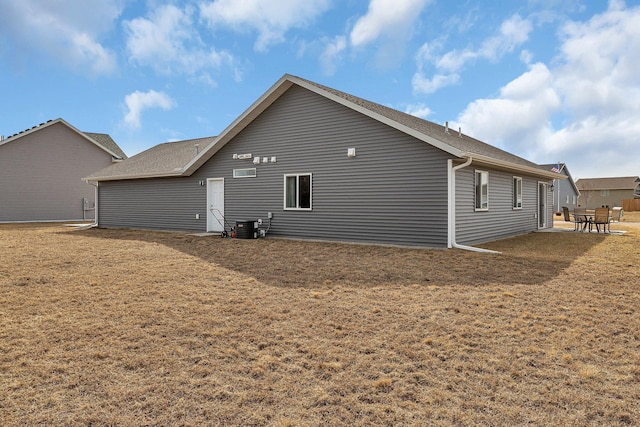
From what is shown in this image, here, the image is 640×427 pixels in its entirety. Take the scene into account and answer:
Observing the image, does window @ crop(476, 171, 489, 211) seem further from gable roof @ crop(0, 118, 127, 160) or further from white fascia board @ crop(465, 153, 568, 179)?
gable roof @ crop(0, 118, 127, 160)

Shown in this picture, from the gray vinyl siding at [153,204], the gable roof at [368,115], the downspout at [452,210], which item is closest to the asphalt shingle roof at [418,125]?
the gable roof at [368,115]

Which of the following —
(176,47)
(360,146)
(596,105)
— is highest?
(176,47)

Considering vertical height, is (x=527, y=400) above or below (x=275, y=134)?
below

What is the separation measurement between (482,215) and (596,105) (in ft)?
34.7

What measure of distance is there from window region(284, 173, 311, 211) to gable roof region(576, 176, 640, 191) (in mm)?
56560

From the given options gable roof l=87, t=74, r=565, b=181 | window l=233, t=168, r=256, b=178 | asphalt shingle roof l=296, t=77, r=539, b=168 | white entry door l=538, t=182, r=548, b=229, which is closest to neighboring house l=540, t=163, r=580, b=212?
white entry door l=538, t=182, r=548, b=229

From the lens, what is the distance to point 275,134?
13289 mm

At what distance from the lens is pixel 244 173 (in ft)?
46.6

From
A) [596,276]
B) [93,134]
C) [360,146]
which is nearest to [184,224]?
[360,146]

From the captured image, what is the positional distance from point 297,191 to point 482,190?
18.9ft

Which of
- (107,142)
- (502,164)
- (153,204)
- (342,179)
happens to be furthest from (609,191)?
(107,142)

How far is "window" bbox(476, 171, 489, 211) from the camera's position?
11.8m

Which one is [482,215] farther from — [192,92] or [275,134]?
[192,92]

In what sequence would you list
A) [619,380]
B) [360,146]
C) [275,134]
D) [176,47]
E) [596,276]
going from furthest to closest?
1. [176,47]
2. [275,134]
3. [360,146]
4. [596,276]
5. [619,380]
